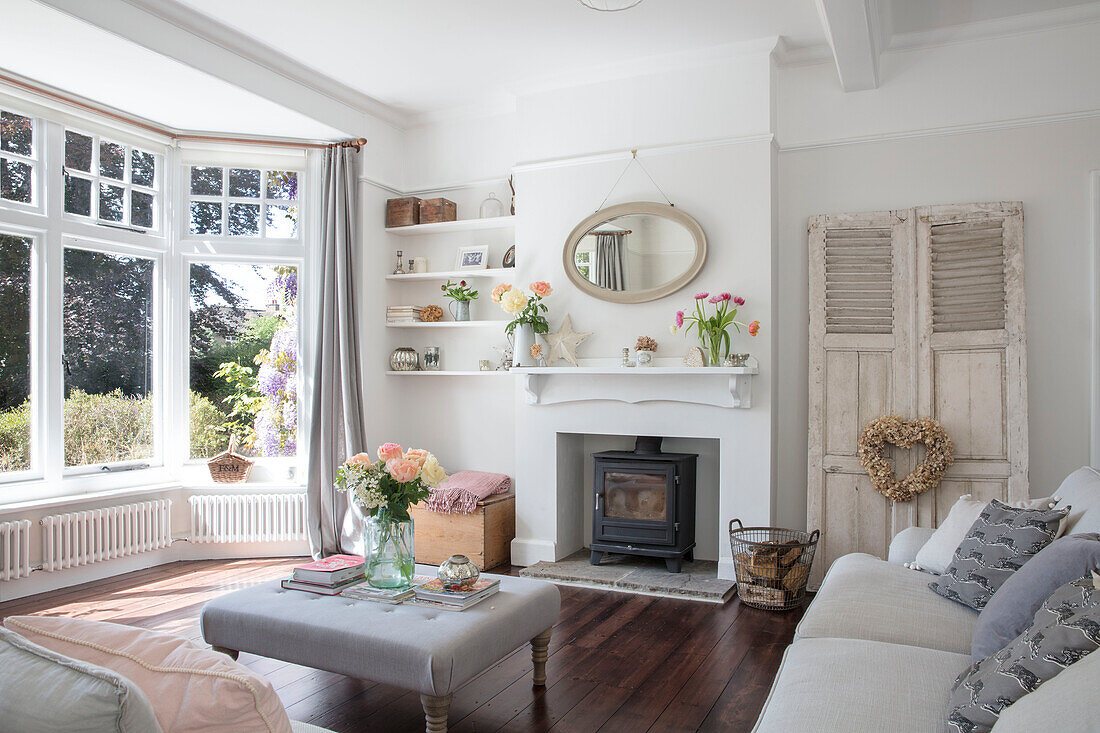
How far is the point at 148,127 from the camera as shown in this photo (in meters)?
5.11

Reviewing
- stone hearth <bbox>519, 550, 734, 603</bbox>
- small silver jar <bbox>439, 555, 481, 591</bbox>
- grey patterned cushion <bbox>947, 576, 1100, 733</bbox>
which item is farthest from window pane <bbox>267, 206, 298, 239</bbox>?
grey patterned cushion <bbox>947, 576, 1100, 733</bbox>

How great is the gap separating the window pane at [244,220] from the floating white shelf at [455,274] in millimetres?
985

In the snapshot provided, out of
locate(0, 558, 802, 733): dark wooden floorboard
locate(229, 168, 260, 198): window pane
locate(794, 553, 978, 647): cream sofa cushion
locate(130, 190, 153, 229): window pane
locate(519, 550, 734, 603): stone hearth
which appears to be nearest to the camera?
locate(794, 553, 978, 647): cream sofa cushion

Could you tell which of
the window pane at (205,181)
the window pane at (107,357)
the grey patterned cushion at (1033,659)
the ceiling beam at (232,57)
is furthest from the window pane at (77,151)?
the grey patterned cushion at (1033,659)

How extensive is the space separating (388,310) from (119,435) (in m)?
1.95

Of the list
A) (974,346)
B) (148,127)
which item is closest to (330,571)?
(974,346)

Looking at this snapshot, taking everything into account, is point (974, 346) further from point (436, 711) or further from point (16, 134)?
point (16, 134)

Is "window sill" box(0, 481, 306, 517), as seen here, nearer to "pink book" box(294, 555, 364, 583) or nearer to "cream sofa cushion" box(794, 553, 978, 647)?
"pink book" box(294, 555, 364, 583)

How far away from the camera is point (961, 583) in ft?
8.70

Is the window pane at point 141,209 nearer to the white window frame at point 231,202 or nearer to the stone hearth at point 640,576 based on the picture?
the white window frame at point 231,202

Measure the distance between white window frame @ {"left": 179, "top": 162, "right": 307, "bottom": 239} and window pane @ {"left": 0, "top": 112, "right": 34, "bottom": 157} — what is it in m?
0.95

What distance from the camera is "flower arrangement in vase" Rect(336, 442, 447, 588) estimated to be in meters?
2.93

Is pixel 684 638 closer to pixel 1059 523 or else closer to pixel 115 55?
pixel 1059 523

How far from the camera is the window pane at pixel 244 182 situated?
549 cm
